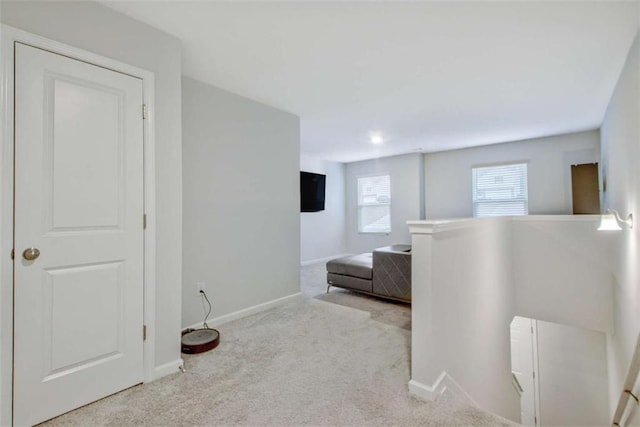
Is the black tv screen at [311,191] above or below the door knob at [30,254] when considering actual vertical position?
above

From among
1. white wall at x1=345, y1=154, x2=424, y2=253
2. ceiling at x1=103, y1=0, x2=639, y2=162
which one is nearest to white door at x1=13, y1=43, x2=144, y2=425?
ceiling at x1=103, y1=0, x2=639, y2=162

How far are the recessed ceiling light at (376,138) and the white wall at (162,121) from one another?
11.0ft

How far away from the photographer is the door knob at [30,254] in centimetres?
157

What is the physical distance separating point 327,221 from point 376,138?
259cm

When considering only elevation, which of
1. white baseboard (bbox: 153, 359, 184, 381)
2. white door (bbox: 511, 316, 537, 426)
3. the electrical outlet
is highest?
the electrical outlet

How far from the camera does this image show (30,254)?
159 cm

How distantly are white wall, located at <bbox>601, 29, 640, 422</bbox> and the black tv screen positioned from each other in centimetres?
458

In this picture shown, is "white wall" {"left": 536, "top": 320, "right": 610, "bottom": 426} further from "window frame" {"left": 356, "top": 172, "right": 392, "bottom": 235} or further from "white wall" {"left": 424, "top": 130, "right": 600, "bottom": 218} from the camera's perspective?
"window frame" {"left": 356, "top": 172, "right": 392, "bottom": 235}

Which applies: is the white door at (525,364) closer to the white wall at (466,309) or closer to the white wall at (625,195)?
the white wall at (466,309)

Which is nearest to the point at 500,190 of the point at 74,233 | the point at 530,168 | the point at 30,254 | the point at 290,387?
the point at 530,168

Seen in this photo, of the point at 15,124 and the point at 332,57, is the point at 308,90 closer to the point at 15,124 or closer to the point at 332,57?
the point at 332,57

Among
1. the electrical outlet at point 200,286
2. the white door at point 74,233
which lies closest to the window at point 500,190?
the electrical outlet at point 200,286

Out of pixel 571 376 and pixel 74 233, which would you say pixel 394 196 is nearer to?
pixel 571 376

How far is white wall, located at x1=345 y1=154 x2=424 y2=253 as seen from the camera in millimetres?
6395
